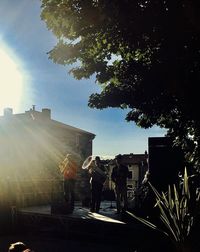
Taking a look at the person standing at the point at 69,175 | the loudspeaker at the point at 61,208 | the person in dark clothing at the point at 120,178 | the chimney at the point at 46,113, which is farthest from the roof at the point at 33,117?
the person in dark clothing at the point at 120,178

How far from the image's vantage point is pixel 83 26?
29.5 feet

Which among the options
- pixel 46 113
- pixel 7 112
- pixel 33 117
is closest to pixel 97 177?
pixel 33 117

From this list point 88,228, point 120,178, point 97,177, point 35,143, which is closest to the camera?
point 88,228

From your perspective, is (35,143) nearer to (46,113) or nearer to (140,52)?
(46,113)

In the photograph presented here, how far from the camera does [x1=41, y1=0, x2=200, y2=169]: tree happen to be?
8.40 metres

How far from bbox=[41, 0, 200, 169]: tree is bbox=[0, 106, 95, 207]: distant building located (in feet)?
76.4

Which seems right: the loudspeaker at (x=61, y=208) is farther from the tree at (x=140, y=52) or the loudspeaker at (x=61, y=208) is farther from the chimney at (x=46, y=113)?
the chimney at (x=46, y=113)

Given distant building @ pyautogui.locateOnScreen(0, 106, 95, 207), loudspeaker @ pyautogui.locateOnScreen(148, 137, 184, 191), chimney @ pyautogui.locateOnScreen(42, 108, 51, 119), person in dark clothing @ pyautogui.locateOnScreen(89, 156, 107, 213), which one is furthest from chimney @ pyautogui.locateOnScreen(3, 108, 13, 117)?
loudspeaker @ pyautogui.locateOnScreen(148, 137, 184, 191)

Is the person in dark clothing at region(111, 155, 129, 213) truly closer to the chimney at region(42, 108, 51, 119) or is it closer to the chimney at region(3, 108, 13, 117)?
the chimney at region(42, 108, 51, 119)

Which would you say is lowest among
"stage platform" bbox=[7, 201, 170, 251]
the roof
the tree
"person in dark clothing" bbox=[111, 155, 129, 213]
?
"stage platform" bbox=[7, 201, 170, 251]

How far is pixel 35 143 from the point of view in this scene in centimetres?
3706

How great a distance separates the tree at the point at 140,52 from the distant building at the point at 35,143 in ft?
76.4

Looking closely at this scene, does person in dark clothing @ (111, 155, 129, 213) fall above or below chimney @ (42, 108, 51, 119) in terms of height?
below

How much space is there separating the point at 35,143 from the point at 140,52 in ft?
89.5
